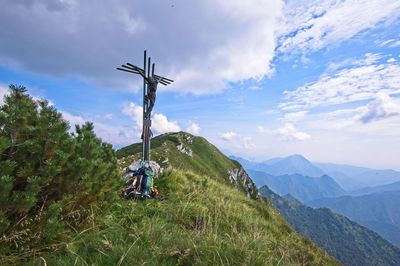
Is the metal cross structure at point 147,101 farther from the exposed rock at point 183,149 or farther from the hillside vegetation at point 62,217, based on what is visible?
the exposed rock at point 183,149

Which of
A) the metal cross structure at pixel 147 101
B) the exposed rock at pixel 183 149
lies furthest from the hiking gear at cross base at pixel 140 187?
the exposed rock at pixel 183 149

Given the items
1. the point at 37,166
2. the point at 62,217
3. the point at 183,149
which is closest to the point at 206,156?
the point at 183,149

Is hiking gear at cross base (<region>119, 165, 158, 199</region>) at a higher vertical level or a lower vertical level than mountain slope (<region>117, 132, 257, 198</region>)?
lower

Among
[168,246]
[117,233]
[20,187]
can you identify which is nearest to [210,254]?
[168,246]

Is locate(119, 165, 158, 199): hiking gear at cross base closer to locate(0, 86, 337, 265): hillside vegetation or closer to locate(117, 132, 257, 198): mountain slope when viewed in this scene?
locate(0, 86, 337, 265): hillside vegetation

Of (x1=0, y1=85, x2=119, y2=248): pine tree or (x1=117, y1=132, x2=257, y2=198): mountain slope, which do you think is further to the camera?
(x1=117, y1=132, x2=257, y2=198): mountain slope

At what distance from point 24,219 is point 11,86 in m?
2.21

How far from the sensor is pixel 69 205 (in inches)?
265

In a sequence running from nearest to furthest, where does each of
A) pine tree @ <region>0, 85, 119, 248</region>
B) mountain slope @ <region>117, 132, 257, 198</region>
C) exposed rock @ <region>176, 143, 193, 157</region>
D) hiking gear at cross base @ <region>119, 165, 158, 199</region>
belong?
pine tree @ <region>0, 85, 119, 248</region>
hiking gear at cross base @ <region>119, 165, 158, 199</region>
exposed rock @ <region>176, 143, 193, 157</region>
mountain slope @ <region>117, 132, 257, 198</region>

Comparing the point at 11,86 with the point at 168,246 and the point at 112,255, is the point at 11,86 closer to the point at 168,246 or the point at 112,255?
the point at 112,255

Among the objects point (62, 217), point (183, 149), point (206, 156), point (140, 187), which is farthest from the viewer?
point (206, 156)

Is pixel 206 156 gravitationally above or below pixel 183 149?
below

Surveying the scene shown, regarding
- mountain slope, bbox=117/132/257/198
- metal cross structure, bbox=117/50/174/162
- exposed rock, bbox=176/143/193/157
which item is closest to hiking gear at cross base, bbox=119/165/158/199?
metal cross structure, bbox=117/50/174/162

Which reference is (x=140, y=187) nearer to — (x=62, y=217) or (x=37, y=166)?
(x=62, y=217)
